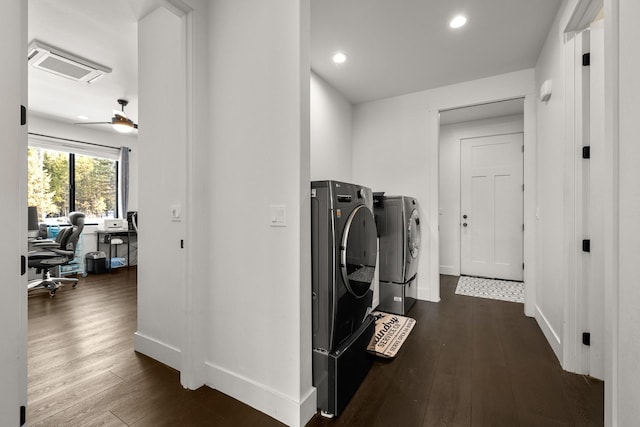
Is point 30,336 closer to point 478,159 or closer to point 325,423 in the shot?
point 325,423

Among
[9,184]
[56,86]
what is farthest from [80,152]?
[9,184]

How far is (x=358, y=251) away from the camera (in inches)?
67.5

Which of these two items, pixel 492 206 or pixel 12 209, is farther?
pixel 492 206

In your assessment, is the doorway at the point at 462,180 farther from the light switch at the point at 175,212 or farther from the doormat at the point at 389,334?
the light switch at the point at 175,212

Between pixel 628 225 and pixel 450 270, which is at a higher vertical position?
pixel 628 225

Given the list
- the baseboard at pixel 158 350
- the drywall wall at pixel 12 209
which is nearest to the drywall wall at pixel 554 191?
the baseboard at pixel 158 350

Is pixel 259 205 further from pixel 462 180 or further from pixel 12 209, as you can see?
pixel 462 180

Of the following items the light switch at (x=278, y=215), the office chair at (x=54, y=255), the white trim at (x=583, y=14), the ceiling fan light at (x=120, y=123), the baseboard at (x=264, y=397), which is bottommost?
the baseboard at (x=264, y=397)

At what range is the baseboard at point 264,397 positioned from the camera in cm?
140

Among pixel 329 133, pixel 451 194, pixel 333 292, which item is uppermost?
pixel 329 133

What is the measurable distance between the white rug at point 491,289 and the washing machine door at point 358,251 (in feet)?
8.30

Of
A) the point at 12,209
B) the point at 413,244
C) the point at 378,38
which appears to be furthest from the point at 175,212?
the point at 413,244

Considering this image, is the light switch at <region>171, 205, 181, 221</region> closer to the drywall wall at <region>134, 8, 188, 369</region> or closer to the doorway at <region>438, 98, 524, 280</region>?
the drywall wall at <region>134, 8, 188, 369</region>

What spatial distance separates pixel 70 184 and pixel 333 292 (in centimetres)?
592
